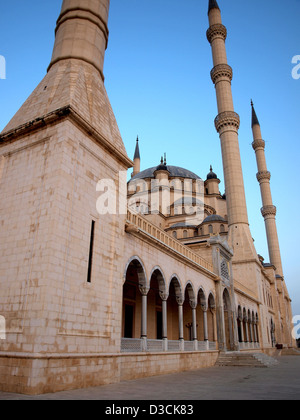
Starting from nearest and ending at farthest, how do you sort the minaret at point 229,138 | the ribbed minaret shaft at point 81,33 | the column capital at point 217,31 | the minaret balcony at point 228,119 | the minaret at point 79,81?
1. the minaret at point 79,81
2. the ribbed minaret shaft at point 81,33
3. the minaret at point 229,138
4. the minaret balcony at point 228,119
5. the column capital at point 217,31

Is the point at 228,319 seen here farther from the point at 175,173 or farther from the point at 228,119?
the point at 175,173

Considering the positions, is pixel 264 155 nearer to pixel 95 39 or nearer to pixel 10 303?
pixel 95 39

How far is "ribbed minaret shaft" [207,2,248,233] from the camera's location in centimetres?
3047

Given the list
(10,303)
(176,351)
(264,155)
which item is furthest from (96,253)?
(264,155)

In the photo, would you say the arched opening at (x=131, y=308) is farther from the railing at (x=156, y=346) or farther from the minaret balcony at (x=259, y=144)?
the minaret balcony at (x=259, y=144)

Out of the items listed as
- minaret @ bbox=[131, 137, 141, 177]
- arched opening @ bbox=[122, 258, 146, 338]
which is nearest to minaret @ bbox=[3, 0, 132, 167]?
arched opening @ bbox=[122, 258, 146, 338]

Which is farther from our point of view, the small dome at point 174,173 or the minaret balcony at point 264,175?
the minaret balcony at point 264,175

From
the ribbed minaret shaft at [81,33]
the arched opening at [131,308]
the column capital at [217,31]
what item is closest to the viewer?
the ribbed minaret shaft at [81,33]

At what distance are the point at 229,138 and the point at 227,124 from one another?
60.0 inches

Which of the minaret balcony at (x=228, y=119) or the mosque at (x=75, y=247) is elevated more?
the minaret balcony at (x=228, y=119)

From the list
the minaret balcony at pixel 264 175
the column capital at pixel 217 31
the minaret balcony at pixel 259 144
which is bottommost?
the minaret balcony at pixel 264 175

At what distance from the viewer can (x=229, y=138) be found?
105 ft

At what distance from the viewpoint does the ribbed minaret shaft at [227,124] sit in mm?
30469

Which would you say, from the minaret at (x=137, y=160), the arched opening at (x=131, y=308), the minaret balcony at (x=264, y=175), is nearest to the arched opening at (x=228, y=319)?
the arched opening at (x=131, y=308)
